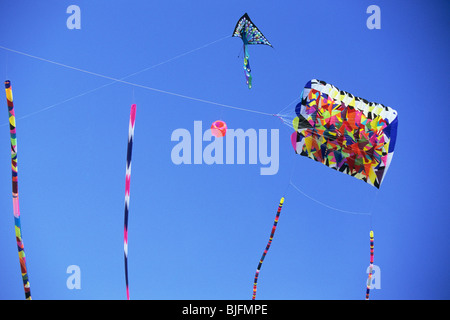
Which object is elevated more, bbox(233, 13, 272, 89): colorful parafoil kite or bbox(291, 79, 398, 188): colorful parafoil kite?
bbox(233, 13, 272, 89): colorful parafoil kite

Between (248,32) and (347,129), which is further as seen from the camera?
(248,32)

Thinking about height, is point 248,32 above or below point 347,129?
above

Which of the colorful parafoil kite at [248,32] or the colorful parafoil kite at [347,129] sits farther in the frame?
the colorful parafoil kite at [248,32]

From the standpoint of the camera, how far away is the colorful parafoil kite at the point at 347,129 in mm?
2131

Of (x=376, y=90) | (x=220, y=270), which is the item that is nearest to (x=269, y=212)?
(x=220, y=270)

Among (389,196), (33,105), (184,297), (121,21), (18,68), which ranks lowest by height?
(184,297)

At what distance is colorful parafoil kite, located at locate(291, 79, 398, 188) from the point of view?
2131 mm

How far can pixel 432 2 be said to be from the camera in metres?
2.89

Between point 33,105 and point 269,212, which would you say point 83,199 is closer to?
point 33,105

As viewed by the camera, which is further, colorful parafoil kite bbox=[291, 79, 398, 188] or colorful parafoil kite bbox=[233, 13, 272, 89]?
colorful parafoil kite bbox=[233, 13, 272, 89]

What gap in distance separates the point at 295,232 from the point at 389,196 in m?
0.58

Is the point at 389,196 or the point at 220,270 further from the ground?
the point at 389,196

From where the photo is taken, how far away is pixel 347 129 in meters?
2.17

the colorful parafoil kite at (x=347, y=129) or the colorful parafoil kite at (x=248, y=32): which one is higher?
the colorful parafoil kite at (x=248, y=32)
